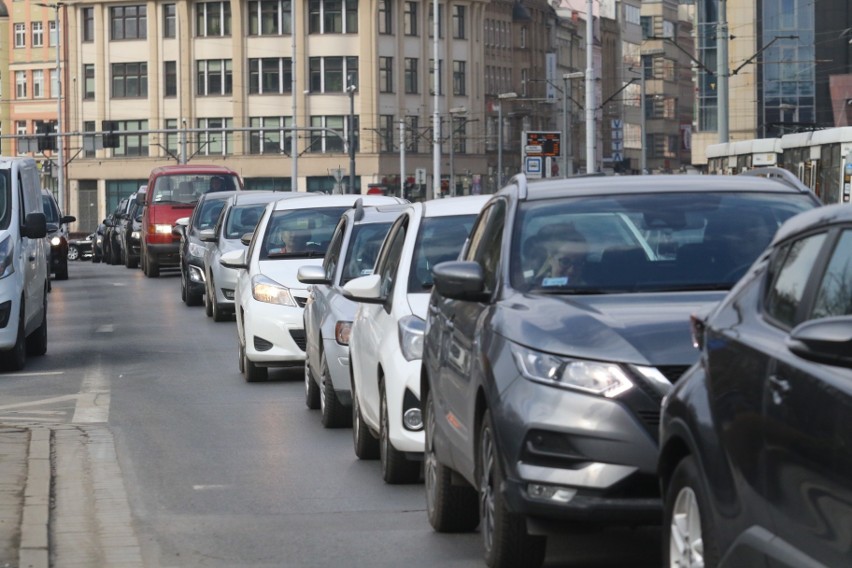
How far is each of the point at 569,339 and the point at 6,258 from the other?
1173 centimetres

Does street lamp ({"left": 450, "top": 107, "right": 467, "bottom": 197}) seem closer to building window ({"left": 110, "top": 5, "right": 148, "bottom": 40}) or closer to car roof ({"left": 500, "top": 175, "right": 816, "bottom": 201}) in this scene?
building window ({"left": 110, "top": 5, "right": 148, "bottom": 40})

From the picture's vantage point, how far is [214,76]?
10831cm

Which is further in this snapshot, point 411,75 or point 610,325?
point 411,75

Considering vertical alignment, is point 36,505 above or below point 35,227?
below

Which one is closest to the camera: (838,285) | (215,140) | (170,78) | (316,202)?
(838,285)

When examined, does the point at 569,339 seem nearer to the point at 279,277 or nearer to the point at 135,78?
the point at 279,277

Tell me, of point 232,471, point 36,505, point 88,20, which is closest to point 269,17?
point 88,20

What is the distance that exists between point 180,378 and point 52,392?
5.15 feet

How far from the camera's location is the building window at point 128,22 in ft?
358

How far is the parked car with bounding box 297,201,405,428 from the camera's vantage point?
12648 millimetres

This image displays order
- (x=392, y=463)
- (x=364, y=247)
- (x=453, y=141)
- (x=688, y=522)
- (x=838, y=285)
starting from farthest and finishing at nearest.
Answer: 1. (x=453, y=141)
2. (x=364, y=247)
3. (x=392, y=463)
4. (x=688, y=522)
5. (x=838, y=285)

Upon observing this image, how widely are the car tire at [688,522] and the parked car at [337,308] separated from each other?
672 cm

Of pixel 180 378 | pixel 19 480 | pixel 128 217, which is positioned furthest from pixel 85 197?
pixel 19 480

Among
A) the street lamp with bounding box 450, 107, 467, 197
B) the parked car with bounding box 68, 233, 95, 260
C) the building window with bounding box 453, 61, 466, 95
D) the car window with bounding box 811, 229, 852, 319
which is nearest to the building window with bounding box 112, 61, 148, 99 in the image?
the street lamp with bounding box 450, 107, 467, 197
